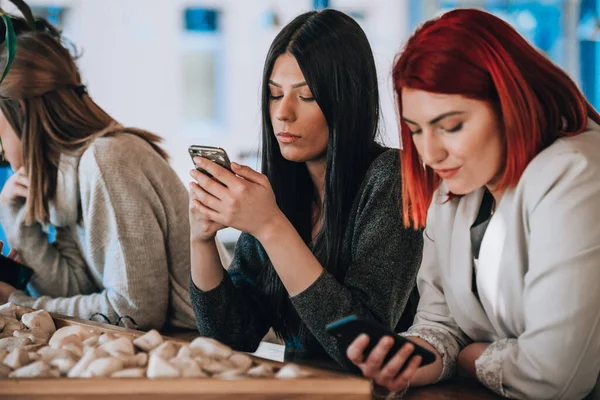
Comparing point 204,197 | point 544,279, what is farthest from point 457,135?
point 204,197

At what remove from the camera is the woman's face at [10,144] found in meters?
1.96

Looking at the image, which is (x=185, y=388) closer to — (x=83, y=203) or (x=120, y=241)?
(x=120, y=241)

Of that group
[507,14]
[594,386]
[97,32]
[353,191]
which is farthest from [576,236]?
[507,14]

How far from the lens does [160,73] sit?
482 centimetres

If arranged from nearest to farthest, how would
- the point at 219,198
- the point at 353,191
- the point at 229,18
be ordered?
the point at 219,198 < the point at 353,191 < the point at 229,18

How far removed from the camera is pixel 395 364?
3.51 ft

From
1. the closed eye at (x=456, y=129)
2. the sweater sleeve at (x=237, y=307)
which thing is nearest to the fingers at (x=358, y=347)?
the closed eye at (x=456, y=129)

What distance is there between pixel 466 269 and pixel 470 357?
0.14 meters

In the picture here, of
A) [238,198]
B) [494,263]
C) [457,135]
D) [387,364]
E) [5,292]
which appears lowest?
[5,292]

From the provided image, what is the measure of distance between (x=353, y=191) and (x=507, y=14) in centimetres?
430

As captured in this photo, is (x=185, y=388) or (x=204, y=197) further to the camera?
(x=204, y=197)

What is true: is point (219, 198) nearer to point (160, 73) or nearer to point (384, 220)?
point (384, 220)

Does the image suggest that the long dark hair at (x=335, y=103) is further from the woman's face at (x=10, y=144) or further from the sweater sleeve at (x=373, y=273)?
the woman's face at (x=10, y=144)

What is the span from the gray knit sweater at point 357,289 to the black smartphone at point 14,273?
68 cm
